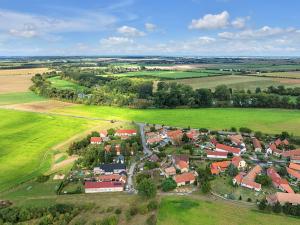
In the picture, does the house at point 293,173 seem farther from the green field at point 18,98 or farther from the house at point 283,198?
the green field at point 18,98

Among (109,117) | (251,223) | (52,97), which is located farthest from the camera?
(52,97)

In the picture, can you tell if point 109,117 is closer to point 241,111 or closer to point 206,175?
point 241,111

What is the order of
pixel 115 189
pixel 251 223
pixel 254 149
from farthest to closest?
pixel 254 149 < pixel 115 189 < pixel 251 223

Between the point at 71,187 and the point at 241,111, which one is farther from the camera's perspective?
the point at 241,111

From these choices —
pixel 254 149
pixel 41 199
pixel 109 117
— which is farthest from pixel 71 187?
pixel 109 117

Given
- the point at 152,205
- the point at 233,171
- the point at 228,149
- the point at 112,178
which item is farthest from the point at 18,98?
the point at 152,205

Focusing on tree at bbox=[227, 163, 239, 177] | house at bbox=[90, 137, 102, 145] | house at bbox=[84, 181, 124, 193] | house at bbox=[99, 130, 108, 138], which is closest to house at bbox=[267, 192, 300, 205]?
tree at bbox=[227, 163, 239, 177]

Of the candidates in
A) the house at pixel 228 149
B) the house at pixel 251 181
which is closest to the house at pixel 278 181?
the house at pixel 251 181
